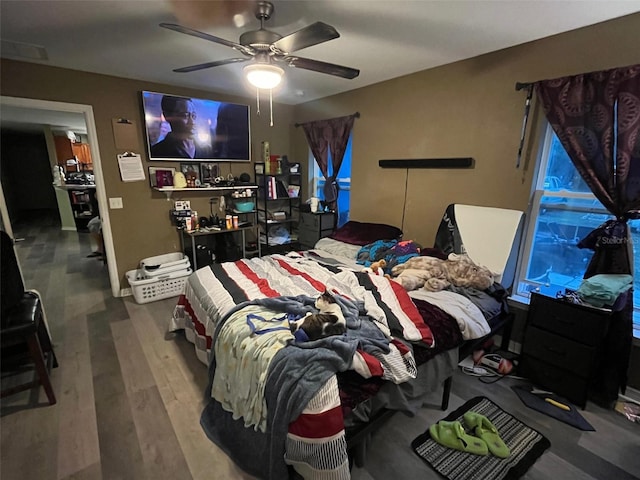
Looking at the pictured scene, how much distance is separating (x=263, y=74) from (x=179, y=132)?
221 cm

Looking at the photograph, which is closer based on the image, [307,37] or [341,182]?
[307,37]

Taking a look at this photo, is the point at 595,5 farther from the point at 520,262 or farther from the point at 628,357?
the point at 628,357

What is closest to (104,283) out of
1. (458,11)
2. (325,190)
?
(325,190)

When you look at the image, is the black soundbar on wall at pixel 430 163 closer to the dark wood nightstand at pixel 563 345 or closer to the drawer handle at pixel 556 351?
the dark wood nightstand at pixel 563 345

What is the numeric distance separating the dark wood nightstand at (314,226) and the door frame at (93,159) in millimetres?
2351

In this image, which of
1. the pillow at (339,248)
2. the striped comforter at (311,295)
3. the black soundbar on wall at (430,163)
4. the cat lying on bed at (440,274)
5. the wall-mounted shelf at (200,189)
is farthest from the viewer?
the wall-mounted shelf at (200,189)

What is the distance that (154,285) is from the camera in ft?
11.1

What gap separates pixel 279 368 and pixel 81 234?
23.5 feet

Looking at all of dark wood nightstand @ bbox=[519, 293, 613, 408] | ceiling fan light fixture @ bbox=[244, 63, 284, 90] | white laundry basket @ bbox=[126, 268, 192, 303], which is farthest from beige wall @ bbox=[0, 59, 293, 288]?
dark wood nightstand @ bbox=[519, 293, 613, 408]

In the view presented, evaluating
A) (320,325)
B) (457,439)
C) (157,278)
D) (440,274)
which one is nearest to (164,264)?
(157,278)

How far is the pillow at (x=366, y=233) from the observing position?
3.35 meters

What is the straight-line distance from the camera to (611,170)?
199 cm

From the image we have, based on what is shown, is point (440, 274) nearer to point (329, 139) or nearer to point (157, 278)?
point (329, 139)

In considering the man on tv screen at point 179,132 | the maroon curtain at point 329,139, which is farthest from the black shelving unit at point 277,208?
the man on tv screen at point 179,132
